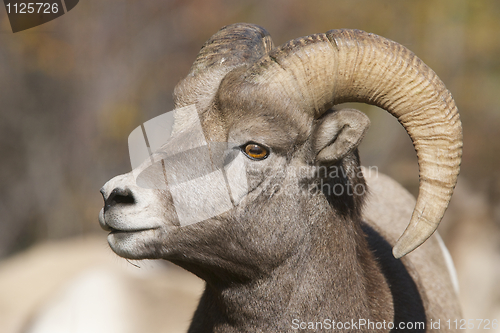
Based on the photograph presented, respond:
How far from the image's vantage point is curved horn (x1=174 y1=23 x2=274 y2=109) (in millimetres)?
3742

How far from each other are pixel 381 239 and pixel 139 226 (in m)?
2.67

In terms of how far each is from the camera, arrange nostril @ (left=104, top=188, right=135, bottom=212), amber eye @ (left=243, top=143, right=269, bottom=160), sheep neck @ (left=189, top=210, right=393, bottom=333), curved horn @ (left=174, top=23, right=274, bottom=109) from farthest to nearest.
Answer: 1. curved horn @ (left=174, top=23, right=274, bottom=109)
2. sheep neck @ (left=189, top=210, right=393, bottom=333)
3. amber eye @ (left=243, top=143, right=269, bottom=160)
4. nostril @ (left=104, top=188, right=135, bottom=212)

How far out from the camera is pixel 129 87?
14766 millimetres

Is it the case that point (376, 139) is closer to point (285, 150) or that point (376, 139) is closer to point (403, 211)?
point (403, 211)

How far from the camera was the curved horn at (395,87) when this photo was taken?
125 inches

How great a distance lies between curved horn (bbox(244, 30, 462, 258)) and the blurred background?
938 cm

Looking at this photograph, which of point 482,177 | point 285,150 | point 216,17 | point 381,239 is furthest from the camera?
point 216,17

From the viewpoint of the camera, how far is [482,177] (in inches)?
541

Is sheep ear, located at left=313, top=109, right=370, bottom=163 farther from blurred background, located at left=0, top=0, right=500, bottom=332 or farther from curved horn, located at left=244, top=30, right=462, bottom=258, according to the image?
blurred background, located at left=0, top=0, right=500, bottom=332

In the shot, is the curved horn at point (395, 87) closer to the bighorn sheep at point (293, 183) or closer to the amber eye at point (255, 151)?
the bighorn sheep at point (293, 183)

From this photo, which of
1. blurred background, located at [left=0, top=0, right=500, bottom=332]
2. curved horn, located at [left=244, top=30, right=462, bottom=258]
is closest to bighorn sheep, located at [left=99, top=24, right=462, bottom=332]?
curved horn, located at [left=244, top=30, right=462, bottom=258]

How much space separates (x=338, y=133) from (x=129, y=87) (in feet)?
40.4

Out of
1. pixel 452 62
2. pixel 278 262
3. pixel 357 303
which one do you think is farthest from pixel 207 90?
pixel 452 62

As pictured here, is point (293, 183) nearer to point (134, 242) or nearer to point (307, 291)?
point (307, 291)
